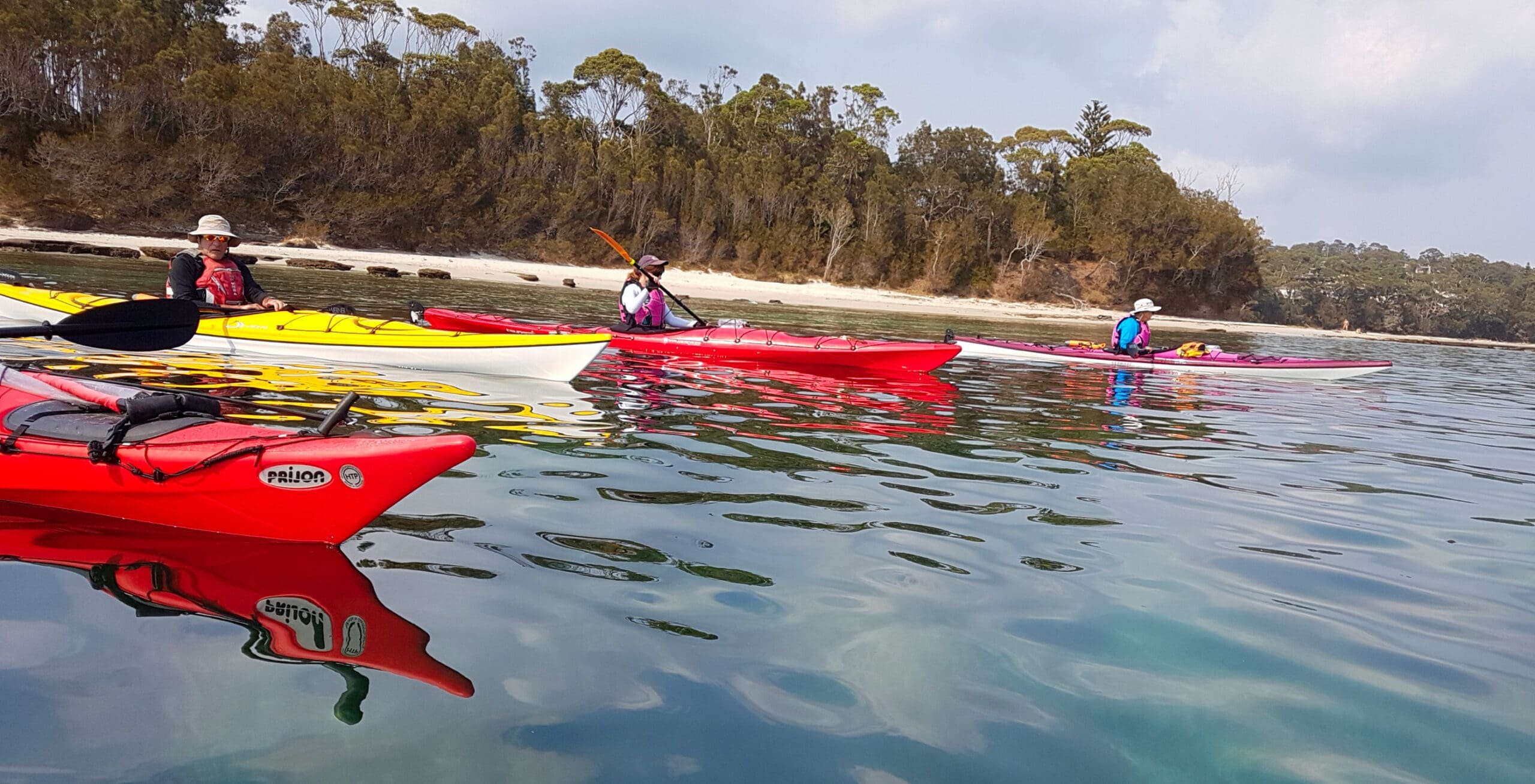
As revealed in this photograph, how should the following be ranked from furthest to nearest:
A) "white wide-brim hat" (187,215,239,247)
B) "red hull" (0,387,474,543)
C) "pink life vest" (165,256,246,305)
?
1. "pink life vest" (165,256,246,305)
2. "white wide-brim hat" (187,215,239,247)
3. "red hull" (0,387,474,543)

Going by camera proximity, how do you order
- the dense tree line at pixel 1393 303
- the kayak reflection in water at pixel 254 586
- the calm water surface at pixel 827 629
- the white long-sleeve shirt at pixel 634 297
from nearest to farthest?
the calm water surface at pixel 827 629, the kayak reflection in water at pixel 254 586, the white long-sleeve shirt at pixel 634 297, the dense tree line at pixel 1393 303

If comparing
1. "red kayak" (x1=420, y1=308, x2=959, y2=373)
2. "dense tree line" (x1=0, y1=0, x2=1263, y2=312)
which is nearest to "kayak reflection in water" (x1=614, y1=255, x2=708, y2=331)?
"red kayak" (x1=420, y1=308, x2=959, y2=373)

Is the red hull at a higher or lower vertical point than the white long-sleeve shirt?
lower

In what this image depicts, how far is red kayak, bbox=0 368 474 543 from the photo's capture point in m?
3.44

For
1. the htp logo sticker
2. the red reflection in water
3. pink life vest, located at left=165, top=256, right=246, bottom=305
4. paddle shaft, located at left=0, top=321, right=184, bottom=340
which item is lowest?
the red reflection in water

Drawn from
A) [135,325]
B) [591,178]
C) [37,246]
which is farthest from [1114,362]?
[591,178]

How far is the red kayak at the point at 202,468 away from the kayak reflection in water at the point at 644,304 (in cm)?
766

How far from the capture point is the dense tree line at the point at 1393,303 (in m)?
63.3

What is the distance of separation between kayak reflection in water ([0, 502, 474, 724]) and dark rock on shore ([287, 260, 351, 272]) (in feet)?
91.2

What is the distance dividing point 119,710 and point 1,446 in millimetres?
1953

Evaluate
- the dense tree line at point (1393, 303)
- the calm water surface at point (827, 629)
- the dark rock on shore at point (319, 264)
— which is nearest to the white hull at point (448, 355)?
the calm water surface at point (827, 629)

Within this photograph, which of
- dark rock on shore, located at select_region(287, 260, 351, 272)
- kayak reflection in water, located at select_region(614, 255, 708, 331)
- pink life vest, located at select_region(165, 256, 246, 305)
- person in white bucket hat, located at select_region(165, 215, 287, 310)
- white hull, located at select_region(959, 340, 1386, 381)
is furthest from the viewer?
dark rock on shore, located at select_region(287, 260, 351, 272)

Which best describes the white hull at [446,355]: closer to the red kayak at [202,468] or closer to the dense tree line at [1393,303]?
the red kayak at [202,468]

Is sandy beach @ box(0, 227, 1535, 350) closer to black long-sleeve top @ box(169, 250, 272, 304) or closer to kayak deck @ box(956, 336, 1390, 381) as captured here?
kayak deck @ box(956, 336, 1390, 381)
